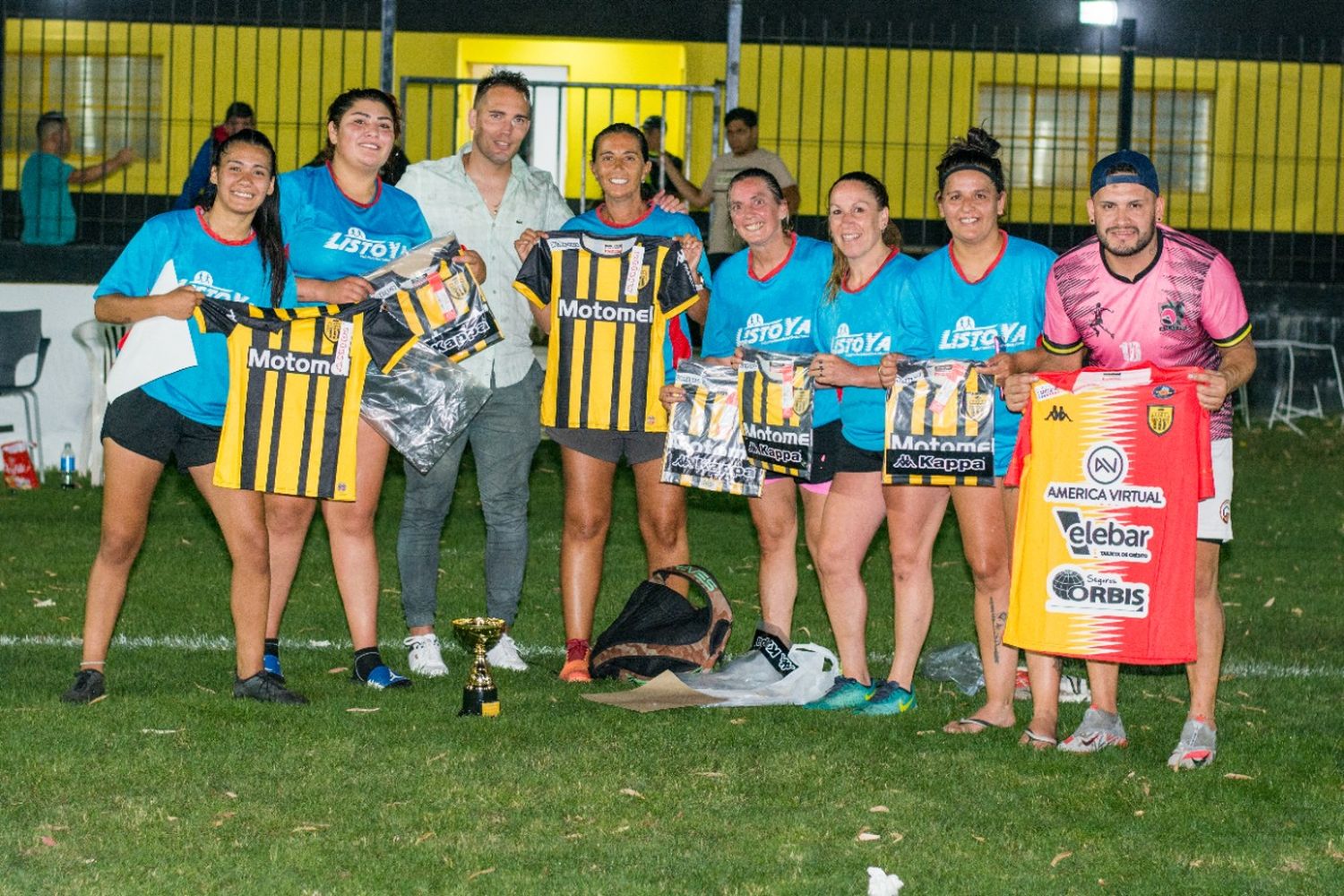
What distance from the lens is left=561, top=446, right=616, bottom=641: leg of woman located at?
23.3ft

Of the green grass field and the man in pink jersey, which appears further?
→ the man in pink jersey

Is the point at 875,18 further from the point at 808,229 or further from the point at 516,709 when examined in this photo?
the point at 516,709

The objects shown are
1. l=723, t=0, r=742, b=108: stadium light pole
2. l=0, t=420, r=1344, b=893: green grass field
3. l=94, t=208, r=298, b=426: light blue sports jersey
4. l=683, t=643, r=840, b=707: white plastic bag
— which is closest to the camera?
l=0, t=420, r=1344, b=893: green grass field

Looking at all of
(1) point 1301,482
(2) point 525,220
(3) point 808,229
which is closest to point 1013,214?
(3) point 808,229

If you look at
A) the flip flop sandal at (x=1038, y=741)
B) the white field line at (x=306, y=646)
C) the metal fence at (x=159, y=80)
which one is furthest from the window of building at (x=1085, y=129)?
the flip flop sandal at (x=1038, y=741)

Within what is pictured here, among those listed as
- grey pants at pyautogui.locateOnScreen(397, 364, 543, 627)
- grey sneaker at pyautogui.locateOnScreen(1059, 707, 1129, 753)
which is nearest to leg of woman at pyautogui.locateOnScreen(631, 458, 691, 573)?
grey pants at pyautogui.locateOnScreen(397, 364, 543, 627)

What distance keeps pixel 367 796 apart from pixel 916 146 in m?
15.4

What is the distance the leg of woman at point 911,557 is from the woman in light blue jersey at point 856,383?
8 centimetres

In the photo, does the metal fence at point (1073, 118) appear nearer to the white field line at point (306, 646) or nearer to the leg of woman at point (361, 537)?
the white field line at point (306, 646)

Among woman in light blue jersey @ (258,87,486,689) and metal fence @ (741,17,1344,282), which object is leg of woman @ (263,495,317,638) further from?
metal fence @ (741,17,1344,282)

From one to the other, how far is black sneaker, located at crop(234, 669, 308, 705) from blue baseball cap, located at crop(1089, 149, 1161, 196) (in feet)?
10.8

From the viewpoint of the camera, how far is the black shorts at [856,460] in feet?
21.1

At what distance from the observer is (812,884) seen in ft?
15.2

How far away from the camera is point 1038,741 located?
604 centimetres
